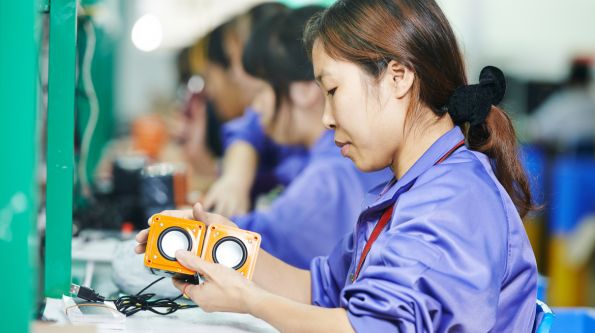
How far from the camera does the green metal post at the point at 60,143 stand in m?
1.93

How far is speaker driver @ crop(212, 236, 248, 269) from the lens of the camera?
184 cm

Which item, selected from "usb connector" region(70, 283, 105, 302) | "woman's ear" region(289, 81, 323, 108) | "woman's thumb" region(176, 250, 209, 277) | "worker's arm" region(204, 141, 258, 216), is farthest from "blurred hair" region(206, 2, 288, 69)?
"woman's thumb" region(176, 250, 209, 277)

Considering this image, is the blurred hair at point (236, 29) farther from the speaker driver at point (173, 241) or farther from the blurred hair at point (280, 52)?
the speaker driver at point (173, 241)

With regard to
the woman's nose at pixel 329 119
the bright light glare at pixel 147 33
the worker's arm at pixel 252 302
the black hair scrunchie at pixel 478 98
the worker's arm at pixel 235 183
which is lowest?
the worker's arm at pixel 235 183

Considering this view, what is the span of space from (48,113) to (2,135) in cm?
54

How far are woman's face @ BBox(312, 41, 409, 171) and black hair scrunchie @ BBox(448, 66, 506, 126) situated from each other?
0.38 feet

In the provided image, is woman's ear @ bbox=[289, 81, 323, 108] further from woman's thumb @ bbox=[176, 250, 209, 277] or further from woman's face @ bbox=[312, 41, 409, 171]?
woman's thumb @ bbox=[176, 250, 209, 277]

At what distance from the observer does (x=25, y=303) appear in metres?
1.41

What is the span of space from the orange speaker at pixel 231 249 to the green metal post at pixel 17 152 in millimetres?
498

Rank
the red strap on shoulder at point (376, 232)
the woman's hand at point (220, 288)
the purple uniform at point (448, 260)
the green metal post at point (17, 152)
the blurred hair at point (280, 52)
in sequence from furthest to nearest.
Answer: the blurred hair at point (280, 52) < the red strap on shoulder at point (376, 232) < the woman's hand at point (220, 288) < the purple uniform at point (448, 260) < the green metal post at point (17, 152)

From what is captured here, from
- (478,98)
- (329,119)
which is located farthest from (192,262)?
(478,98)

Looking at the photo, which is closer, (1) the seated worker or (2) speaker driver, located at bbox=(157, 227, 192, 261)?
(2) speaker driver, located at bbox=(157, 227, 192, 261)

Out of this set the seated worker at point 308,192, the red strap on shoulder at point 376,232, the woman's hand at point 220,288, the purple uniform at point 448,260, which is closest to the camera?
the purple uniform at point 448,260

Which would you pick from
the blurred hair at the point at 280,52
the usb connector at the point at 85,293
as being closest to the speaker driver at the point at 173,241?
the usb connector at the point at 85,293
